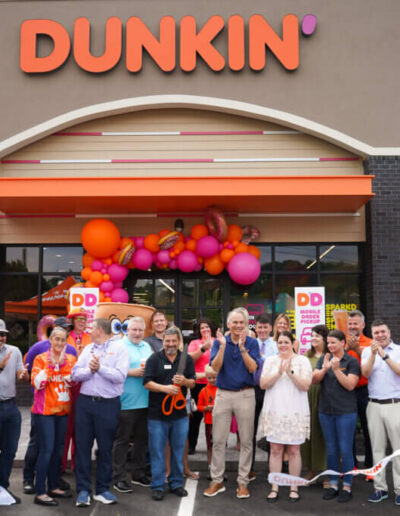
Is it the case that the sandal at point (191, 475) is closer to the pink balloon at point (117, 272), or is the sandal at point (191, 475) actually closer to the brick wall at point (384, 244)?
the pink balloon at point (117, 272)

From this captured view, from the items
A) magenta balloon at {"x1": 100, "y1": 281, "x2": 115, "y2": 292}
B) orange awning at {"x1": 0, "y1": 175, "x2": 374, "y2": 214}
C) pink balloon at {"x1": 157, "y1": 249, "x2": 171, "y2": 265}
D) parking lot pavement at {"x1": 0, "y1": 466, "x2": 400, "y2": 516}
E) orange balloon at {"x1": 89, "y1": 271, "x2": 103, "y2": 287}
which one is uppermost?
orange awning at {"x1": 0, "y1": 175, "x2": 374, "y2": 214}

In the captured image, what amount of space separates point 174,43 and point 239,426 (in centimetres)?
819

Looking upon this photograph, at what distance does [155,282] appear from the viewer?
11.5 metres

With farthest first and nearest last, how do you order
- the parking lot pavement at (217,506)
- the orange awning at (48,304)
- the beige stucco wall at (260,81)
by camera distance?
the orange awning at (48,304) < the beige stucco wall at (260,81) < the parking lot pavement at (217,506)

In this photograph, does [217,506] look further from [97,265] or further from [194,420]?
[97,265]

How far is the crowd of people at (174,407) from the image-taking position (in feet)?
18.8

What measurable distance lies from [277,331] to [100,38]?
7.72 m

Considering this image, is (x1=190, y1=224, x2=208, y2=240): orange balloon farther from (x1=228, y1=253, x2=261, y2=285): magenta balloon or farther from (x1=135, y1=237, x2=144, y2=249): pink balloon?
(x1=135, y1=237, x2=144, y2=249): pink balloon

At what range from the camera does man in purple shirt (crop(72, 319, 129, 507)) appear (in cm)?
569

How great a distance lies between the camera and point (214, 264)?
35.4 ft

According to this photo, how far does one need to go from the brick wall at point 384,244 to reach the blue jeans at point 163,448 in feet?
19.7

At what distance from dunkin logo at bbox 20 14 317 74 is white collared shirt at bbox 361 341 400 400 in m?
7.11

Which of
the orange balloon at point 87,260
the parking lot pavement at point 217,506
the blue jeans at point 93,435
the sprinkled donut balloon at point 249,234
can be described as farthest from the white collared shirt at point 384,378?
the orange balloon at point 87,260

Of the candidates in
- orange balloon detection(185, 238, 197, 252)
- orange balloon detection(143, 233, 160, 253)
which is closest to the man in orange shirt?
orange balloon detection(185, 238, 197, 252)
